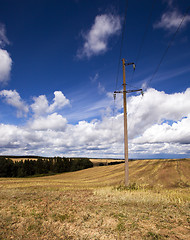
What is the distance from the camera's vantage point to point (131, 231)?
7.12 m

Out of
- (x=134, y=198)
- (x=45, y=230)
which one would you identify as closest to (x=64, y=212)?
(x=45, y=230)

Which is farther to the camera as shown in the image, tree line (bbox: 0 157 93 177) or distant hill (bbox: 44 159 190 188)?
tree line (bbox: 0 157 93 177)

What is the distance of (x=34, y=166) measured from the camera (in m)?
108

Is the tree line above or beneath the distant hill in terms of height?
beneath

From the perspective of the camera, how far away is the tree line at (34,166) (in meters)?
101

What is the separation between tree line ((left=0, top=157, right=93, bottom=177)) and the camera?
10144 cm

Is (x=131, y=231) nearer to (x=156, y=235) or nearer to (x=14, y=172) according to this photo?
(x=156, y=235)

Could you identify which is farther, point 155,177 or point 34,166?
point 34,166

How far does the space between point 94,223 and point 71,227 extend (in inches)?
49.4

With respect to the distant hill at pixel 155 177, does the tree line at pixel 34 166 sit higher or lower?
lower

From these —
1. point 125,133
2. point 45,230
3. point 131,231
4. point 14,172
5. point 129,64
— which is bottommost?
point 14,172

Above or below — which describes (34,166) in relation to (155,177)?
below

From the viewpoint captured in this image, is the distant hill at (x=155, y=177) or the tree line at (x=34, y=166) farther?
the tree line at (x=34, y=166)

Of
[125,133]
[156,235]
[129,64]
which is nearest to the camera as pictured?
[156,235]
